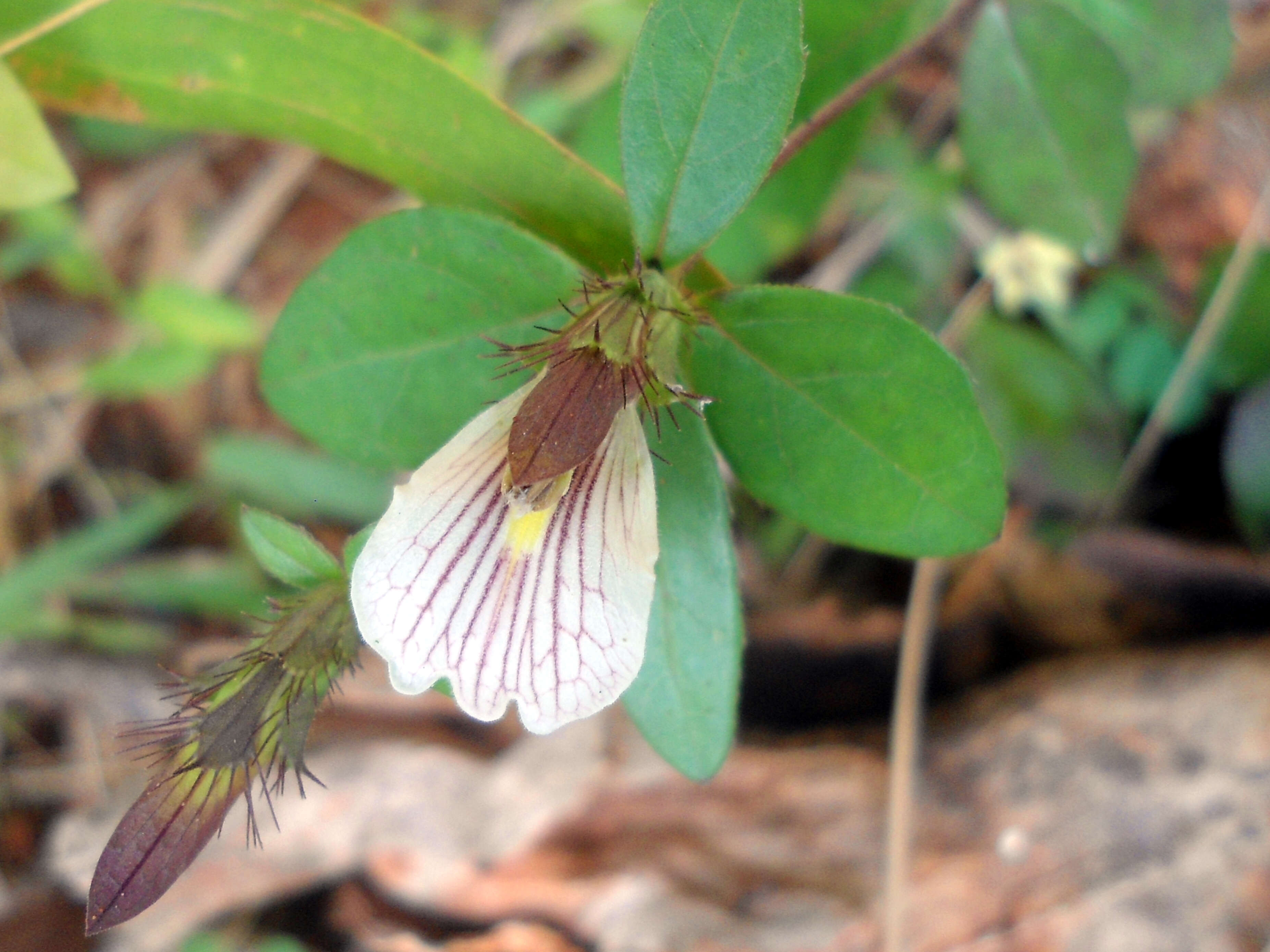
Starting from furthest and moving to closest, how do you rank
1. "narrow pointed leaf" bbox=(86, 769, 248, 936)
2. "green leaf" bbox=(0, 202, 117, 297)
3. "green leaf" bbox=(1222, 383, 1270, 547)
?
"green leaf" bbox=(0, 202, 117, 297) → "green leaf" bbox=(1222, 383, 1270, 547) → "narrow pointed leaf" bbox=(86, 769, 248, 936)

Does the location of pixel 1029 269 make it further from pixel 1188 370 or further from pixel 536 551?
pixel 536 551

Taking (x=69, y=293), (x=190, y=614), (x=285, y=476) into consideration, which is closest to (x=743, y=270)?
(x=285, y=476)

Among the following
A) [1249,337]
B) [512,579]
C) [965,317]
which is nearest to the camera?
[512,579]

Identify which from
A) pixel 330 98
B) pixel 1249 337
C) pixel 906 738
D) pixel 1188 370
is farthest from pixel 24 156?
pixel 1249 337

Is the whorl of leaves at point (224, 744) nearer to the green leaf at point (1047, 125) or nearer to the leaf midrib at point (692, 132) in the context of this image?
the leaf midrib at point (692, 132)

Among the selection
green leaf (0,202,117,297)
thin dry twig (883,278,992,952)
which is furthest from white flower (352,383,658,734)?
green leaf (0,202,117,297)

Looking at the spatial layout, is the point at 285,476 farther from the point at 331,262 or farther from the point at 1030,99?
the point at 1030,99

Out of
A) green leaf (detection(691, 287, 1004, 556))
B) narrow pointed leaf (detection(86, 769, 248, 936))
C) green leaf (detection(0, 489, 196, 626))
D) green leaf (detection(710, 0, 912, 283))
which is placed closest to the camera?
narrow pointed leaf (detection(86, 769, 248, 936))

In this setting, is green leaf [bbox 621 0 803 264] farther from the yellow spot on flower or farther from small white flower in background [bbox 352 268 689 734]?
the yellow spot on flower
